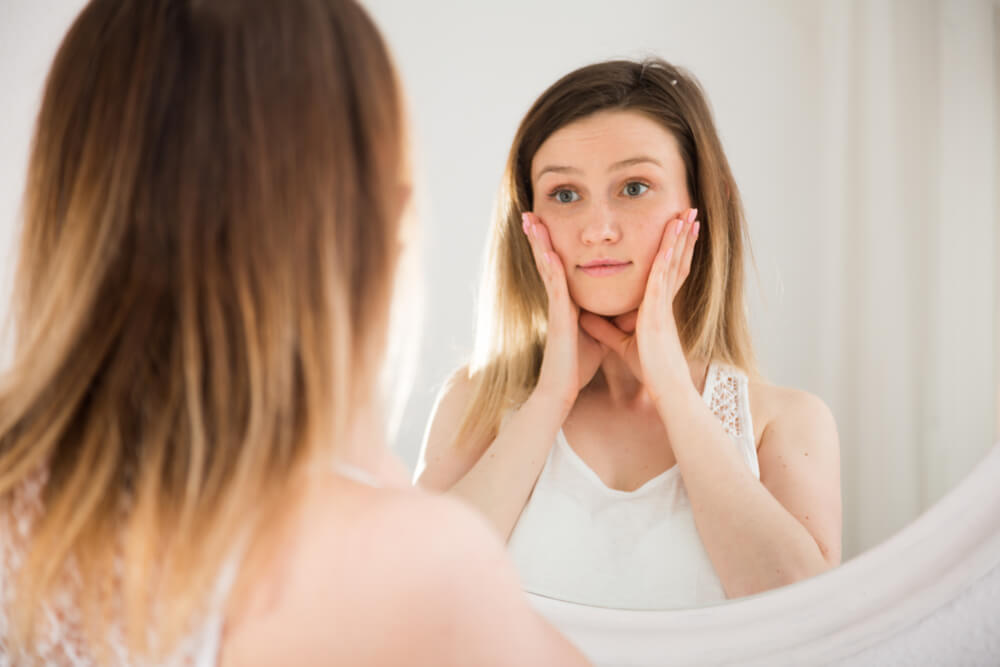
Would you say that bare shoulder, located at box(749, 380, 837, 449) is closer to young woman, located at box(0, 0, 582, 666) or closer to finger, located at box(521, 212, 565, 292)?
finger, located at box(521, 212, 565, 292)

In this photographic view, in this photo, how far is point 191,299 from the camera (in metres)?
0.38

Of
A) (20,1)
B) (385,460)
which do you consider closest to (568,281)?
(385,460)

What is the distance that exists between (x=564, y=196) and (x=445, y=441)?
23cm

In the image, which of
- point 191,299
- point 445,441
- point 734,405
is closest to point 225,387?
point 191,299

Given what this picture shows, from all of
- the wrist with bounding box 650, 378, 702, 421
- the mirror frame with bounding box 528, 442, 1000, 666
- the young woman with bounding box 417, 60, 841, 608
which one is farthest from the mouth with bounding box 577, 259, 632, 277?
the mirror frame with bounding box 528, 442, 1000, 666

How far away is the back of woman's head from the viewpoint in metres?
0.38

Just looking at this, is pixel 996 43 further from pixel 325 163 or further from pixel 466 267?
pixel 325 163

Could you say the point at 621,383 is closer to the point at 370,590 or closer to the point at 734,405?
the point at 734,405

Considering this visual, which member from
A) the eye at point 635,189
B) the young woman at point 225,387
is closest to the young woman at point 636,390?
the eye at point 635,189

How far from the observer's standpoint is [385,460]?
58 centimetres

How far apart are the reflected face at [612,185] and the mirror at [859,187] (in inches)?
1.7

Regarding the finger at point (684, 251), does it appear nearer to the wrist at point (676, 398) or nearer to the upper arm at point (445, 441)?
the wrist at point (676, 398)

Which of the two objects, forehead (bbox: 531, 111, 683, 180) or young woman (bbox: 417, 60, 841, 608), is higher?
forehead (bbox: 531, 111, 683, 180)

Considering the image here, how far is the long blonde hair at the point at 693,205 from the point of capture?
0.66 meters
